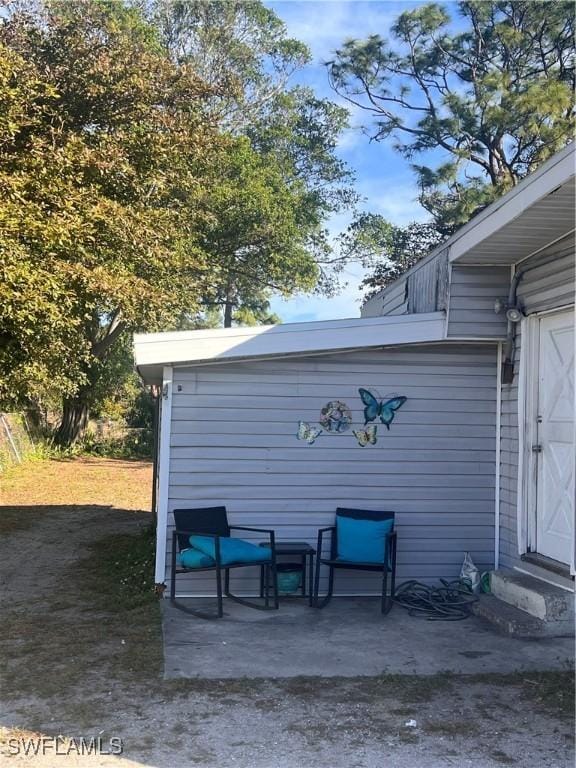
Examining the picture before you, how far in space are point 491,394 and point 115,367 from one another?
50.8 ft

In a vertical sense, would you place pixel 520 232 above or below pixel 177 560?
above

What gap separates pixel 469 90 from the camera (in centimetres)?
1941

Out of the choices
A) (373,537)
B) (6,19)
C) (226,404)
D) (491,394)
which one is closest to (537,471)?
(491,394)

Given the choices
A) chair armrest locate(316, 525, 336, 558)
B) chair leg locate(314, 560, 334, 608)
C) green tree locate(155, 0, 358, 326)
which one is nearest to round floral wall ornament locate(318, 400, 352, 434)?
chair armrest locate(316, 525, 336, 558)

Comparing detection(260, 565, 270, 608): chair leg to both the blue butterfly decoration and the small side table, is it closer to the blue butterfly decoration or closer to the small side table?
the small side table

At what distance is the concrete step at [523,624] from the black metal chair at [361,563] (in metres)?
0.71

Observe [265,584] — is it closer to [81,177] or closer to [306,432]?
[306,432]

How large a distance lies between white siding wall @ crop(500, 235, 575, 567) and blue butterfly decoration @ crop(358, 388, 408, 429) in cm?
83

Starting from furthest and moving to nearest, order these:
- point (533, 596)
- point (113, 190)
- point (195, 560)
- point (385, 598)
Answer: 1. point (113, 190)
2. point (385, 598)
3. point (195, 560)
4. point (533, 596)

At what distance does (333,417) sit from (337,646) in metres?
1.84

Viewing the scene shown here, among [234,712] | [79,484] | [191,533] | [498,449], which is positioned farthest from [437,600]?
[79,484]

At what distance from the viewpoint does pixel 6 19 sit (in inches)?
438

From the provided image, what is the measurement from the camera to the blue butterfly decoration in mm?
5656

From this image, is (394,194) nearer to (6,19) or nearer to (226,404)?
(6,19)
